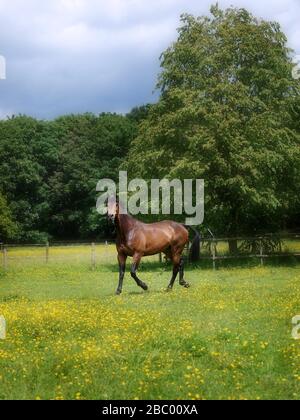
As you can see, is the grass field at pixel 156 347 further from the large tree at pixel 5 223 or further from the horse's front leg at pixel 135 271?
the large tree at pixel 5 223

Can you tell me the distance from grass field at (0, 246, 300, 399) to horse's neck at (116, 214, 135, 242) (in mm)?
2044

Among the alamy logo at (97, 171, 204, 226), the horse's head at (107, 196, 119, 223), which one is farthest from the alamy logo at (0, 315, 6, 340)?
the alamy logo at (97, 171, 204, 226)

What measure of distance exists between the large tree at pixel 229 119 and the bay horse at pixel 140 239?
36.3 feet

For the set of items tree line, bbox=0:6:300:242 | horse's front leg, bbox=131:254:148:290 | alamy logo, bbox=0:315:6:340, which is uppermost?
tree line, bbox=0:6:300:242

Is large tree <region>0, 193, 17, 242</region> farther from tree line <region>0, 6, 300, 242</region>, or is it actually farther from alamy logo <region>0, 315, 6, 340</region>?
alamy logo <region>0, 315, 6, 340</region>

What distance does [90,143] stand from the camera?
238ft

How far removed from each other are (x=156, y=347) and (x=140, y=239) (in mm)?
8509

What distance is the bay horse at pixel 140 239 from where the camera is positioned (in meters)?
18.6

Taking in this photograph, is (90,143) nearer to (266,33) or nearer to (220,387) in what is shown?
(266,33)

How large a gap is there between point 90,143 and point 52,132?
5.81 m

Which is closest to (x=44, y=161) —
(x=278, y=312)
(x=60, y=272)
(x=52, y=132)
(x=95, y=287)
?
(x=52, y=132)

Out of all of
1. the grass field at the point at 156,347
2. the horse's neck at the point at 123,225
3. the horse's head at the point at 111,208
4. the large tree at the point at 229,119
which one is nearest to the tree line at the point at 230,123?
the large tree at the point at 229,119

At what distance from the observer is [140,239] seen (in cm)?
1891

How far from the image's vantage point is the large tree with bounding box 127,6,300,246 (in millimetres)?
31312
